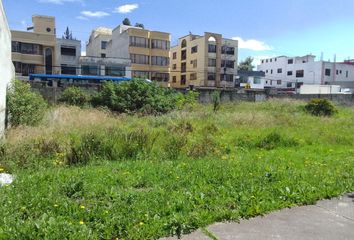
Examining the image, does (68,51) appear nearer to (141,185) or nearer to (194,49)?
(194,49)

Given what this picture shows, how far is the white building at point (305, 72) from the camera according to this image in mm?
74000

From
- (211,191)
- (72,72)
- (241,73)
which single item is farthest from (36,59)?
(211,191)

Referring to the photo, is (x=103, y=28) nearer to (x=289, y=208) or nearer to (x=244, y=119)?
(x=244, y=119)

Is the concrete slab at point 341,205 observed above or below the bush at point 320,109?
below

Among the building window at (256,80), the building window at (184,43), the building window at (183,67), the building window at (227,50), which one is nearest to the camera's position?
the building window at (227,50)

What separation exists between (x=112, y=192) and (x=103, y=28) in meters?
73.3

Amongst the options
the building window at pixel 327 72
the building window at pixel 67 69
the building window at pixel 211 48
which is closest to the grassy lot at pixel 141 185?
the building window at pixel 67 69

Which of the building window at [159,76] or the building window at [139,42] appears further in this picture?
the building window at [159,76]

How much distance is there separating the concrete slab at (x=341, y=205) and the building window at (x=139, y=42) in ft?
175

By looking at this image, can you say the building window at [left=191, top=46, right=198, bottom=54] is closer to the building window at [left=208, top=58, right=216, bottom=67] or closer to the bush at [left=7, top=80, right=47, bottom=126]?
the building window at [left=208, top=58, right=216, bottom=67]

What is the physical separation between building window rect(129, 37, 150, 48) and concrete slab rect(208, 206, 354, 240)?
53.9 meters

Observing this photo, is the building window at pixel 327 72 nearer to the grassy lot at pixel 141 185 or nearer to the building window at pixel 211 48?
the building window at pixel 211 48

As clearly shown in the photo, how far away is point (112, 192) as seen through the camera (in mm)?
4781

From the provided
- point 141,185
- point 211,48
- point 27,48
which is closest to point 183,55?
point 211,48
